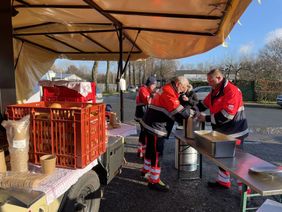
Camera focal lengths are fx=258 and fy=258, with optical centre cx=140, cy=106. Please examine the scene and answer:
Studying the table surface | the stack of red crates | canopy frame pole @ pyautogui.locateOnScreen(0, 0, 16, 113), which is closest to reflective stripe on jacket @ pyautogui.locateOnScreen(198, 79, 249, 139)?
the table surface

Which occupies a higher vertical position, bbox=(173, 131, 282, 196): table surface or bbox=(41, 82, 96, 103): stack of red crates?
bbox=(41, 82, 96, 103): stack of red crates

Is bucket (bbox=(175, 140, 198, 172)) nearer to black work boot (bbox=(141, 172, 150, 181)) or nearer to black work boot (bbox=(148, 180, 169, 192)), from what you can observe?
black work boot (bbox=(141, 172, 150, 181))

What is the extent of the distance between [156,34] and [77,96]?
1773 mm

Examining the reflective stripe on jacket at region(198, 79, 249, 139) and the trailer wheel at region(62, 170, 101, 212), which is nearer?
the trailer wheel at region(62, 170, 101, 212)

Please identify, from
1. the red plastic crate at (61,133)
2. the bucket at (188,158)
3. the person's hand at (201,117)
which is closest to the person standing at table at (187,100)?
the bucket at (188,158)

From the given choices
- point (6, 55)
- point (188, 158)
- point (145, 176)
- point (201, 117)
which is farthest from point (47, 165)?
point (188, 158)

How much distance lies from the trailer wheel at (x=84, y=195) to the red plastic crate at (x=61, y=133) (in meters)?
0.29

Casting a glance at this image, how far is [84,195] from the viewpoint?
252 centimetres

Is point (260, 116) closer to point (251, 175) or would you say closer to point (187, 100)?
point (187, 100)

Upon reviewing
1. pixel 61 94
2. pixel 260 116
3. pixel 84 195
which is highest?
pixel 61 94

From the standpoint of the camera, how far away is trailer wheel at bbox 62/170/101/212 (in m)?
2.22

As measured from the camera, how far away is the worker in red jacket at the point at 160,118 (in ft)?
12.1

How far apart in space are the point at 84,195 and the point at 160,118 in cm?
176

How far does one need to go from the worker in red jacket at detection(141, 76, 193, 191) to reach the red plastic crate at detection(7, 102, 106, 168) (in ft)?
5.51
